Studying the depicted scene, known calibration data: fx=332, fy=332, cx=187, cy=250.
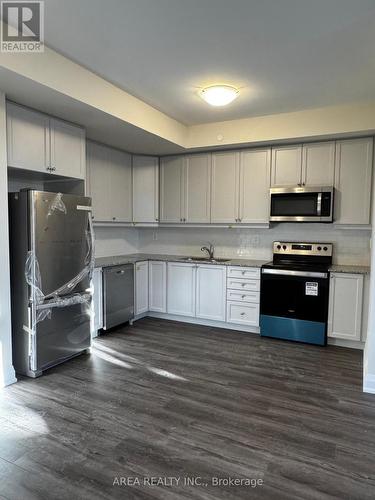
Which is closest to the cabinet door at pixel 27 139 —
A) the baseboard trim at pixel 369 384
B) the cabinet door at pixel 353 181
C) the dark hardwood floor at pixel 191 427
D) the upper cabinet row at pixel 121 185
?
the upper cabinet row at pixel 121 185

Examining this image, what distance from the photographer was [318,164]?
13.1 feet

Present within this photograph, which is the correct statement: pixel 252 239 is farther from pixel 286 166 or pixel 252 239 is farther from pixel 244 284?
pixel 286 166

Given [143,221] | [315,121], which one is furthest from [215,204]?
[315,121]

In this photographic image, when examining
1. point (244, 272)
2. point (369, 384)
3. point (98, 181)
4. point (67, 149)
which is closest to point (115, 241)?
point (98, 181)

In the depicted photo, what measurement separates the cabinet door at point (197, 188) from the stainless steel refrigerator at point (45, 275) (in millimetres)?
1769

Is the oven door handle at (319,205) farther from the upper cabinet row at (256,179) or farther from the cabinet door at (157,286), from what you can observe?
the cabinet door at (157,286)

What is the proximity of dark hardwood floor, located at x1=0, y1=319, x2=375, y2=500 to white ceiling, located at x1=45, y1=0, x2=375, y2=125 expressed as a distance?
8.80 feet

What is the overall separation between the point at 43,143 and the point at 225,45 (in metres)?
1.79

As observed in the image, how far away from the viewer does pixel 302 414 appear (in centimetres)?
244

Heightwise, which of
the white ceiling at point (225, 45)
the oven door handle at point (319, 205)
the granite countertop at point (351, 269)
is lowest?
the granite countertop at point (351, 269)

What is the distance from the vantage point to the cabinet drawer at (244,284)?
13.6 ft

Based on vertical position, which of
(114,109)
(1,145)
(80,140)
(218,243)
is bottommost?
(218,243)

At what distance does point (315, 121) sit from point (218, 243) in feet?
6.80

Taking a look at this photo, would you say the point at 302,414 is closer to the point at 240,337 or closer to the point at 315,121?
the point at 240,337
